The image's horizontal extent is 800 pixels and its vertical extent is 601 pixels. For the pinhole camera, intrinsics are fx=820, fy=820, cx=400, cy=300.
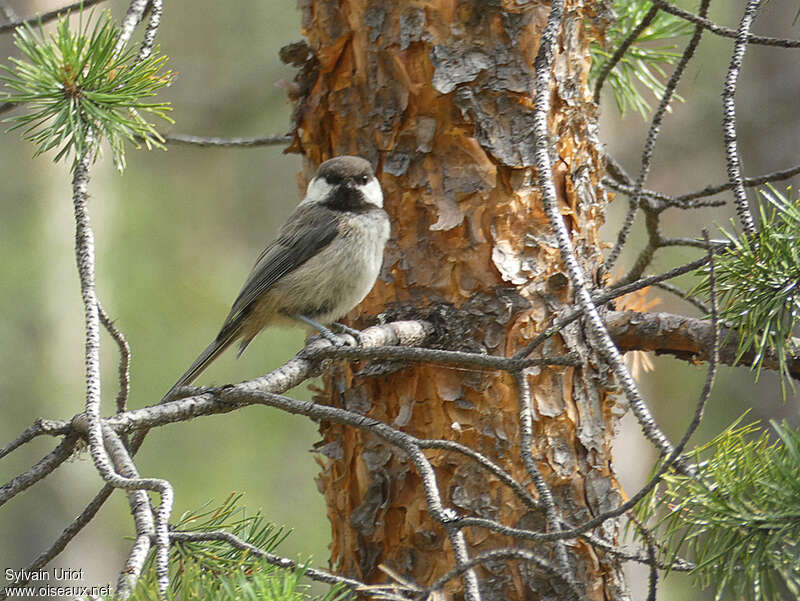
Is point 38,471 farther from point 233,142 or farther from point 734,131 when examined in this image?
point 233,142

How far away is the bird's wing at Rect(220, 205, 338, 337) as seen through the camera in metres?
3.10

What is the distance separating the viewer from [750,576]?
136cm

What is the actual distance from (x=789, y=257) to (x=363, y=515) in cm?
127

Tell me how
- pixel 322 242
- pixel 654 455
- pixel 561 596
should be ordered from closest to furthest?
pixel 561 596
pixel 322 242
pixel 654 455

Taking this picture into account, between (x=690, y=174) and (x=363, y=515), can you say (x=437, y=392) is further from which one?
(x=690, y=174)

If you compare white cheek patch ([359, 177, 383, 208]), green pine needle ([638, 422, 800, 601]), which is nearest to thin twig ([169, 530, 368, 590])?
green pine needle ([638, 422, 800, 601])

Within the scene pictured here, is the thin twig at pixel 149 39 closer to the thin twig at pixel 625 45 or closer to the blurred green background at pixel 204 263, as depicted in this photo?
the thin twig at pixel 625 45

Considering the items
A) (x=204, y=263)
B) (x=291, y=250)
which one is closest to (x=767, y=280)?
(x=291, y=250)

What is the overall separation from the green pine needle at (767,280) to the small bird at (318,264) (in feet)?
3.85

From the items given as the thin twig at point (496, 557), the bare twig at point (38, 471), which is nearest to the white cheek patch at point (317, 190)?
the bare twig at point (38, 471)

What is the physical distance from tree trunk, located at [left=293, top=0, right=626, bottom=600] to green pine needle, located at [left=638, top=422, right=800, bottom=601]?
0.58 metres

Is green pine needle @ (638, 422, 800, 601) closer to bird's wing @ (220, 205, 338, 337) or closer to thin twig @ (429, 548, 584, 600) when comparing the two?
thin twig @ (429, 548, 584, 600)

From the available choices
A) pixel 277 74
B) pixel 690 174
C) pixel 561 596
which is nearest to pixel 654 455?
pixel 690 174

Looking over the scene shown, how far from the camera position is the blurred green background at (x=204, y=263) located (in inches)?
231
